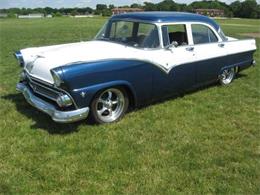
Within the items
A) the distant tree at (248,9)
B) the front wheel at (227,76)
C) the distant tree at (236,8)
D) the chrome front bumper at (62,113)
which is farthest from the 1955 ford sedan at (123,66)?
the distant tree at (236,8)

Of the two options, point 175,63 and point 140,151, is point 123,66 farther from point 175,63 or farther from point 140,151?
point 140,151

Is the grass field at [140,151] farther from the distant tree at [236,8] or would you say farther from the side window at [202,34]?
the distant tree at [236,8]

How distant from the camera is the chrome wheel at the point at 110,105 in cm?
510

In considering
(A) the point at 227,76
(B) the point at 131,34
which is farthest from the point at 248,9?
(B) the point at 131,34

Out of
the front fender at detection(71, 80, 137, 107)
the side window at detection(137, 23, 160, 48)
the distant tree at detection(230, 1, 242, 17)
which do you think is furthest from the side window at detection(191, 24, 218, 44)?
the distant tree at detection(230, 1, 242, 17)

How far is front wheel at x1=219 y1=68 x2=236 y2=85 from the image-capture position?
742 centimetres

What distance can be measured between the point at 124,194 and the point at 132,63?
7.59 ft

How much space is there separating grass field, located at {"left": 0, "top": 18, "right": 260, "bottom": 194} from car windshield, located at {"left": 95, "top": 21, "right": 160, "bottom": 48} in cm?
113

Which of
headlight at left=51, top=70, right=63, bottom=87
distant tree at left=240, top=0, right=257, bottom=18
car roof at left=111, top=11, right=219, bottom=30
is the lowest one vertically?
distant tree at left=240, top=0, right=257, bottom=18

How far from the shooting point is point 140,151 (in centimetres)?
439

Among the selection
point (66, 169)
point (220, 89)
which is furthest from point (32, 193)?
point (220, 89)

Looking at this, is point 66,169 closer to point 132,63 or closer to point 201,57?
point 132,63

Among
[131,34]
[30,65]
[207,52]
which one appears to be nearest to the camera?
[30,65]

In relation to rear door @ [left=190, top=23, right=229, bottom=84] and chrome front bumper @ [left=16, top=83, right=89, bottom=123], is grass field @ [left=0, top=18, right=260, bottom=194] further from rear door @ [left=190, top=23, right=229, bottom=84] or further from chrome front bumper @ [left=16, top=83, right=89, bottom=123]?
rear door @ [left=190, top=23, right=229, bottom=84]
